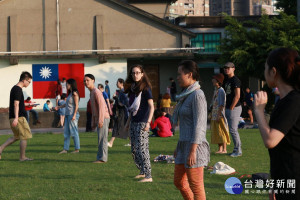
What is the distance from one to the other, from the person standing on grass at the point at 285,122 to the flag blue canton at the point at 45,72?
31237 mm

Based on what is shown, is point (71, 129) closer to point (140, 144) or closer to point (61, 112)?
point (140, 144)

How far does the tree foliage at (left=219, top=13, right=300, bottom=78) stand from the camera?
97.7 feet

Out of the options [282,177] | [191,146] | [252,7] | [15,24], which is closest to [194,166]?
[191,146]

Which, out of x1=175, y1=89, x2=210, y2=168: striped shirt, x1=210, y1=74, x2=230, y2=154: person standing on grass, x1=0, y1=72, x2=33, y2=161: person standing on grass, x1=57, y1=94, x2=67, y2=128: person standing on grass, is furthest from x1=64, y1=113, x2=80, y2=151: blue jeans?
x1=57, y1=94, x2=67, y2=128: person standing on grass

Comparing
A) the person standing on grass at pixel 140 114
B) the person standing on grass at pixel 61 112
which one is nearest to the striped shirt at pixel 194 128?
the person standing on grass at pixel 140 114

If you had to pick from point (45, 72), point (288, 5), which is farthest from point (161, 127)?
point (288, 5)

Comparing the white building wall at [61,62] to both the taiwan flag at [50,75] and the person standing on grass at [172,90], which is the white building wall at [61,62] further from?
the person standing on grass at [172,90]

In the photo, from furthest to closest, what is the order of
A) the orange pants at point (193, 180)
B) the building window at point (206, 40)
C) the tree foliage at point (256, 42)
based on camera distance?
1. the building window at point (206, 40)
2. the tree foliage at point (256, 42)
3. the orange pants at point (193, 180)

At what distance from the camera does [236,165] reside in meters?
10.7

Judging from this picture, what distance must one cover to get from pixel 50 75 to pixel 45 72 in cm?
38

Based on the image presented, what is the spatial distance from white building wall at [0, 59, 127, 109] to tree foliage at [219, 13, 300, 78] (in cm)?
734

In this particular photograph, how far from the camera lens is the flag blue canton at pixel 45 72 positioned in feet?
112

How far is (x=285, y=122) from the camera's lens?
3678 millimetres

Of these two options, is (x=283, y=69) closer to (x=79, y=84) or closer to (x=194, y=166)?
(x=194, y=166)
